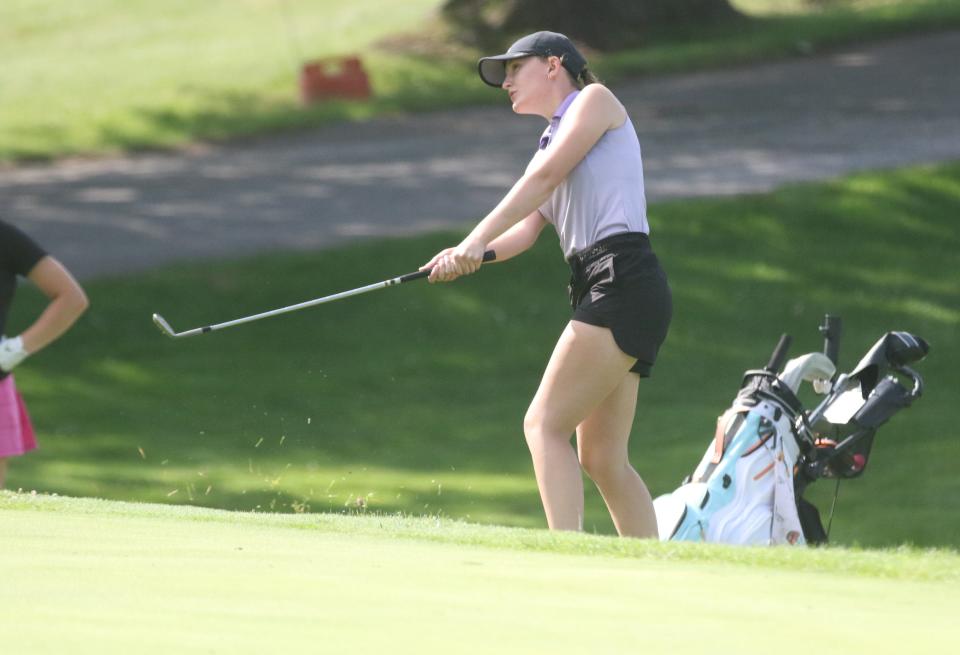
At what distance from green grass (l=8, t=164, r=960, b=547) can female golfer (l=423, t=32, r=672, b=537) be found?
13.3 feet

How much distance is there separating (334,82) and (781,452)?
57.9 feet

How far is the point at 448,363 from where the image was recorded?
14727 mm

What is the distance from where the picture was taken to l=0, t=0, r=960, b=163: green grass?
2350cm

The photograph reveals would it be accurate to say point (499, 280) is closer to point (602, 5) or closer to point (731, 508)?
point (731, 508)

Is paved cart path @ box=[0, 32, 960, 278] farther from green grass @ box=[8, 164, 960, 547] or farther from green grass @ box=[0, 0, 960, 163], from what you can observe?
green grass @ box=[8, 164, 960, 547]

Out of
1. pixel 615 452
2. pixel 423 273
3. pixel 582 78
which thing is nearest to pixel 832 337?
pixel 615 452

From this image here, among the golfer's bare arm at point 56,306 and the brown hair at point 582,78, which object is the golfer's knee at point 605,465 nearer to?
the brown hair at point 582,78

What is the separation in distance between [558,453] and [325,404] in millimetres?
7794

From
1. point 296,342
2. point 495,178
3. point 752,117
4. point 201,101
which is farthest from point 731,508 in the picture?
point 201,101

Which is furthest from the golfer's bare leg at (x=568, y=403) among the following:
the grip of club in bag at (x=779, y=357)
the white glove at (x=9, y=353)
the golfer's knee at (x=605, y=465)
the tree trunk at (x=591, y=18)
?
the tree trunk at (x=591, y=18)

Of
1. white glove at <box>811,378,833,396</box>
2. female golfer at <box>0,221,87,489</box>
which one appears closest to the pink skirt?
female golfer at <box>0,221,87,489</box>

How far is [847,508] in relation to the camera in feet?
34.0

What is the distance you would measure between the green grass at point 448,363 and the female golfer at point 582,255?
406 centimetres

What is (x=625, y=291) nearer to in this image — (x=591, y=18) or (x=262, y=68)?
(x=591, y=18)
